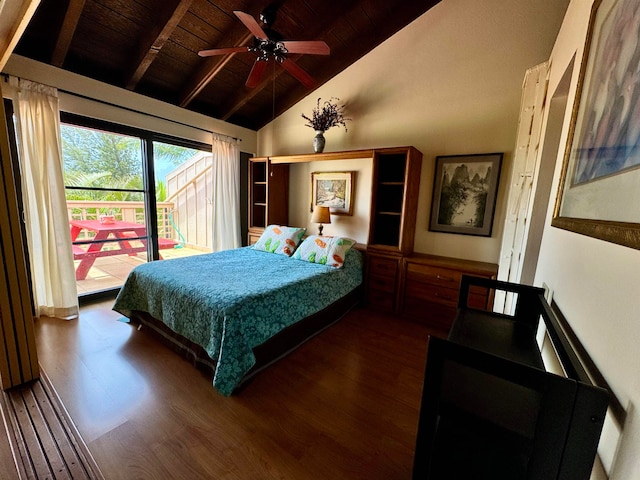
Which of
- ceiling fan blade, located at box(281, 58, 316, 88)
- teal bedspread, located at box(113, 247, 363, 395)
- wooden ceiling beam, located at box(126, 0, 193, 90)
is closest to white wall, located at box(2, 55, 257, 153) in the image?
wooden ceiling beam, located at box(126, 0, 193, 90)

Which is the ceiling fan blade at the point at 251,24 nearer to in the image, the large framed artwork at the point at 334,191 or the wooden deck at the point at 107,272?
the large framed artwork at the point at 334,191

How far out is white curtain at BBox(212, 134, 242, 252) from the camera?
12.8 ft

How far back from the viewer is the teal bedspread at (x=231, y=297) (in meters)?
1.76

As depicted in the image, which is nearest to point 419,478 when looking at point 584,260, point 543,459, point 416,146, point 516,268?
point 543,459

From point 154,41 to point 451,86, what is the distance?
2.97 meters

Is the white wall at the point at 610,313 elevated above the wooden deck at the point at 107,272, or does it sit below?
above

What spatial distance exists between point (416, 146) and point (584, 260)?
101 inches

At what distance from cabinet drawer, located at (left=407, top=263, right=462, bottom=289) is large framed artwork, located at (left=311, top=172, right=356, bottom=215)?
3.81 ft

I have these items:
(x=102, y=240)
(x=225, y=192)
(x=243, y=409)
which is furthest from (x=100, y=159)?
(x=243, y=409)

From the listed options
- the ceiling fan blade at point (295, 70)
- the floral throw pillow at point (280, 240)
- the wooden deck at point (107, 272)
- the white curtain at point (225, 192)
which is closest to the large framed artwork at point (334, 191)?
the floral throw pillow at point (280, 240)

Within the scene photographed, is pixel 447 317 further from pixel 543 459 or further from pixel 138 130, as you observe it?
pixel 138 130

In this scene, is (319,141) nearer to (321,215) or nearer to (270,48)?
(321,215)

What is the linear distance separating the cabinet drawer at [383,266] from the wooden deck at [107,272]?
3056mm

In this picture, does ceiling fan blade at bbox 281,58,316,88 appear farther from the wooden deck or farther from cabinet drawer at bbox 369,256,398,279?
the wooden deck
